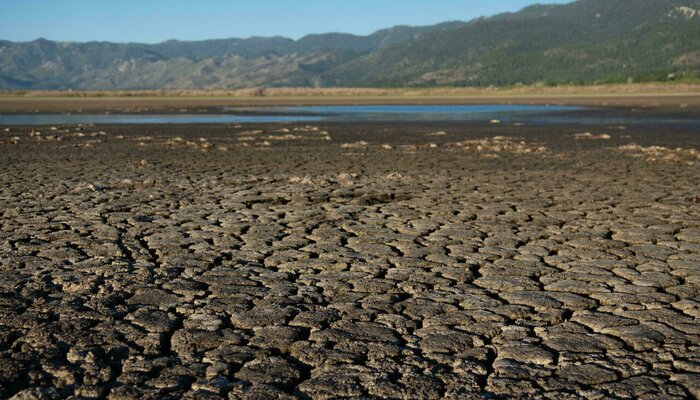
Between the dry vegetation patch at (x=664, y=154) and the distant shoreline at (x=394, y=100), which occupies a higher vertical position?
the dry vegetation patch at (x=664, y=154)

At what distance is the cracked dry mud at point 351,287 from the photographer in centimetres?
408

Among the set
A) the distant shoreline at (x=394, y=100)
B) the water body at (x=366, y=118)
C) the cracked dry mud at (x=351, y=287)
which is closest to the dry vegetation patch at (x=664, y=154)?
the cracked dry mud at (x=351, y=287)

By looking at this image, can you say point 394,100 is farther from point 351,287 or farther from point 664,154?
point 351,287

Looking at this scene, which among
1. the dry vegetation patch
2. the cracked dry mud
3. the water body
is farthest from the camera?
the water body

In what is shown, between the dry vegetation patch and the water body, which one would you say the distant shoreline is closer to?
the water body

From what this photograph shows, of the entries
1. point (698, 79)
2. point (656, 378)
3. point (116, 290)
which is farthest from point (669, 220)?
point (698, 79)

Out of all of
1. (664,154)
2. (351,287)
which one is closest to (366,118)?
(664,154)

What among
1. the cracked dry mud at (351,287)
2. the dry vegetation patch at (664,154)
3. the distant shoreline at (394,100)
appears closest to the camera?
the cracked dry mud at (351,287)

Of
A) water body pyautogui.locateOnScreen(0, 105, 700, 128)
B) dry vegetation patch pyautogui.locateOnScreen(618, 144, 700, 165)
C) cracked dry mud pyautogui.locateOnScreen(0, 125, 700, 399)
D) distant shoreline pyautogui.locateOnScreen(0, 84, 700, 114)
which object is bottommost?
distant shoreline pyautogui.locateOnScreen(0, 84, 700, 114)

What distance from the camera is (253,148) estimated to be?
18734 millimetres

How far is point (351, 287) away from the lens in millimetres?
5816

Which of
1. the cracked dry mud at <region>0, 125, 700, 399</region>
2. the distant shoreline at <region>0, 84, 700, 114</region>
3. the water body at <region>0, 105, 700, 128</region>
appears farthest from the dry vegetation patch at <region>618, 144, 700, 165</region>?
the distant shoreline at <region>0, 84, 700, 114</region>

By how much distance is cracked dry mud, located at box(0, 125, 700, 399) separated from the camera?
4.08 metres

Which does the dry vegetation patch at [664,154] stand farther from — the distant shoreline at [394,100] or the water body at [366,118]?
the distant shoreline at [394,100]
